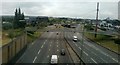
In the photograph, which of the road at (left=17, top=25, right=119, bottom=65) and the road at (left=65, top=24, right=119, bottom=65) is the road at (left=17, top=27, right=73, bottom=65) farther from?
the road at (left=65, top=24, right=119, bottom=65)

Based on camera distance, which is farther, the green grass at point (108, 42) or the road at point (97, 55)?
the green grass at point (108, 42)

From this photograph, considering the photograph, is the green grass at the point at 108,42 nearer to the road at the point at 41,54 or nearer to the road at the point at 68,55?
the road at the point at 68,55

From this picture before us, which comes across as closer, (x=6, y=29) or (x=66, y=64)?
(x=66, y=64)

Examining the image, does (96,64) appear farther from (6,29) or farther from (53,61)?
(6,29)

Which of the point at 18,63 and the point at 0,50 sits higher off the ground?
the point at 0,50

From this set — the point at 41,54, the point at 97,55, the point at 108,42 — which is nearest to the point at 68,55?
the point at 41,54

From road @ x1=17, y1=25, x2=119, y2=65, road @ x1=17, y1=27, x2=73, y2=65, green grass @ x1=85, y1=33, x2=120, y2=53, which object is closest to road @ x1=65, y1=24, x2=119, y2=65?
road @ x1=17, y1=25, x2=119, y2=65

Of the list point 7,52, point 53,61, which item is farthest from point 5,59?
point 53,61

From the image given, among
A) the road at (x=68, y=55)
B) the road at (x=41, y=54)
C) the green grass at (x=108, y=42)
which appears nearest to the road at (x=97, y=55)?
the road at (x=68, y=55)

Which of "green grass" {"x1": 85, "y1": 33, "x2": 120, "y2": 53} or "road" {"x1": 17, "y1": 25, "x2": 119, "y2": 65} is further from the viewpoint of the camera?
"green grass" {"x1": 85, "y1": 33, "x2": 120, "y2": 53}

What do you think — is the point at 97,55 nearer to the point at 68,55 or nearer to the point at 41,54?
the point at 68,55

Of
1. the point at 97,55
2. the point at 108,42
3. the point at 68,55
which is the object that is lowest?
the point at 97,55
